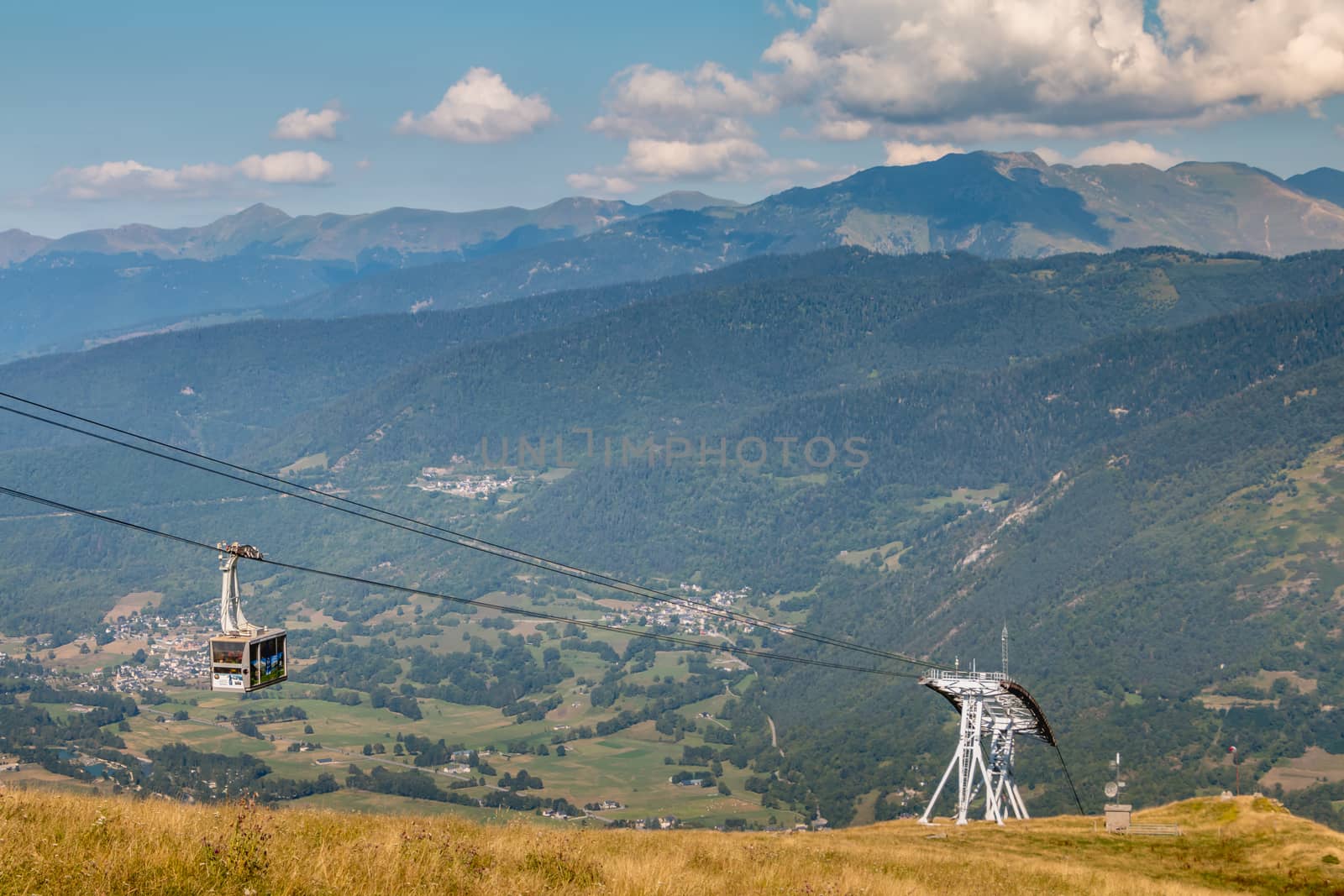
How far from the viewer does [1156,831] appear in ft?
177

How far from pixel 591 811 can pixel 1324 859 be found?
16240 cm

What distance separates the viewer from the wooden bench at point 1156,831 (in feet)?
173

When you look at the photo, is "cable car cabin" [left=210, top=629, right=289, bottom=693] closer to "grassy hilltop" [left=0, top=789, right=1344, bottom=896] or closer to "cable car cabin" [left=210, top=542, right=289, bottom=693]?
"cable car cabin" [left=210, top=542, right=289, bottom=693]

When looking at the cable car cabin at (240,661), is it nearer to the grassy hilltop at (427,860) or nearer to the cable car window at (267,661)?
the cable car window at (267,661)

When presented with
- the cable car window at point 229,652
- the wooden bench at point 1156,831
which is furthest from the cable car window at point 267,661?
the wooden bench at point 1156,831

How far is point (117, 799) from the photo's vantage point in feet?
77.5

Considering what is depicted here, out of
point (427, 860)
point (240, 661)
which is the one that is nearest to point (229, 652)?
point (240, 661)

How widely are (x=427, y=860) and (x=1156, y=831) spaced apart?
4141cm

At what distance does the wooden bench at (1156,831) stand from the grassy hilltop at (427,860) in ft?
34.4

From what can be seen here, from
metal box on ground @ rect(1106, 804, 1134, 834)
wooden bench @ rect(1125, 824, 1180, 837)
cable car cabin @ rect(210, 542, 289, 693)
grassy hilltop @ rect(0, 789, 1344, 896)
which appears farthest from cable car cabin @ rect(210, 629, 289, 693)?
metal box on ground @ rect(1106, 804, 1134, 834)

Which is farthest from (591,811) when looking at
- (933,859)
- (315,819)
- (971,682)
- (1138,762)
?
(315,819)

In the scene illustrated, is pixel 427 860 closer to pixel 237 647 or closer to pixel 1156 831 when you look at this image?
pixel 237 647

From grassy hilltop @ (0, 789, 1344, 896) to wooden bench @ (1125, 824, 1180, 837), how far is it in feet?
34.4

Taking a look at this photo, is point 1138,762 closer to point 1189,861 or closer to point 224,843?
point 1189,861
